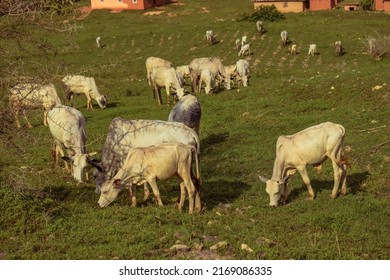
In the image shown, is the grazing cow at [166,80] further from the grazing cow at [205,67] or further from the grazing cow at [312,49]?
the grazing cow at [312,49]

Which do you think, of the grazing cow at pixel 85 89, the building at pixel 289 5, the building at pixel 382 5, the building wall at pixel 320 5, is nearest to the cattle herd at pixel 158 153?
the grazing cow at pixel 85 89

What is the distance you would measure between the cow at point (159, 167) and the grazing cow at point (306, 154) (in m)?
1.89

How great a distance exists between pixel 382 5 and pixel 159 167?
60.0 meters

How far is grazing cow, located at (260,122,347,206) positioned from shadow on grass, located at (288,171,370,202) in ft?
2.20

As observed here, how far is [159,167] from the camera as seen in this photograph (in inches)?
501

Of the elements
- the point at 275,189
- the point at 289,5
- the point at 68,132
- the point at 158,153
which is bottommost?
the point at 289,5

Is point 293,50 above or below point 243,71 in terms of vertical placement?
below

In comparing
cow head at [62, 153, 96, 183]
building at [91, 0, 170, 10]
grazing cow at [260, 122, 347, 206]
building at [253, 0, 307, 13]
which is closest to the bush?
building at [253, 0, 307, 13]

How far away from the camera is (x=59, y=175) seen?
1711 cm

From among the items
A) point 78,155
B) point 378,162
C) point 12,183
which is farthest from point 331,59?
point 12,183

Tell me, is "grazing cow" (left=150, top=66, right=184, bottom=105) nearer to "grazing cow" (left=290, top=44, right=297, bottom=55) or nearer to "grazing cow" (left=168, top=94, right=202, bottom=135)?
"grazing cow" (left=168, top=94, right=202, bottom=135)

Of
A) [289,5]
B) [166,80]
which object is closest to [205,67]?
[166,80]

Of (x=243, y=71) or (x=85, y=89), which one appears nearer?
(x=85, y=89)

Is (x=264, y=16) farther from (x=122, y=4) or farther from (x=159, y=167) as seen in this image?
(x=159, y=167)
